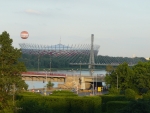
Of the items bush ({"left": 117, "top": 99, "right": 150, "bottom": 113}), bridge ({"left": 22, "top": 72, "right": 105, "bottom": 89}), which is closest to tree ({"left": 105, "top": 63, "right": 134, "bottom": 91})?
bridge ({"left": 22, "top": 72, "right": 105, "bottom": 89})

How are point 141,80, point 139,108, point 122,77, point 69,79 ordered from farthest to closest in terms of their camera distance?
point 69,79 → point 122,77 → point 141,80 → point 139,108

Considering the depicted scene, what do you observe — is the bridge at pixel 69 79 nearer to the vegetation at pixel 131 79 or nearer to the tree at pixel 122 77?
the tree at pixel 122 77

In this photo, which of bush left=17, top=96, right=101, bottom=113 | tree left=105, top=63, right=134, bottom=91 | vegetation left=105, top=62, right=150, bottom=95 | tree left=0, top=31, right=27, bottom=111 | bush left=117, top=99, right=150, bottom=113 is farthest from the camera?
tree left=105, top=63, right=134, bottom=91

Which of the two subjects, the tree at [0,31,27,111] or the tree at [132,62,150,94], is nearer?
the tree at [0,31,27,111]

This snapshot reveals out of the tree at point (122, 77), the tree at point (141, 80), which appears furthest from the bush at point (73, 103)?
the tree at point (141, 80)

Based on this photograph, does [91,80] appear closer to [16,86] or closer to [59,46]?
[16,86]

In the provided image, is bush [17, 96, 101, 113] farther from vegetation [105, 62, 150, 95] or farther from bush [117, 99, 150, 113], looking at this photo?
vegetation [105, 62, 150, 95]

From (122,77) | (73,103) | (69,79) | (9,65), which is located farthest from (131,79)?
(9,65)

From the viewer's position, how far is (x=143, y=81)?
155ft

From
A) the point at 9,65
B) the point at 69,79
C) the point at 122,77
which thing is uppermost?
the point at 69,79

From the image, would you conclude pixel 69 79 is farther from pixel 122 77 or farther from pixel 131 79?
pixel 131 79

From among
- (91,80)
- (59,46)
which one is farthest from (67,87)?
(59,46)

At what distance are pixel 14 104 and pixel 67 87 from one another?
38471 millimetres

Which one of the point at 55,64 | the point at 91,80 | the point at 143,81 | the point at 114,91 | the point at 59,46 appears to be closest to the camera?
the point at 114,91
